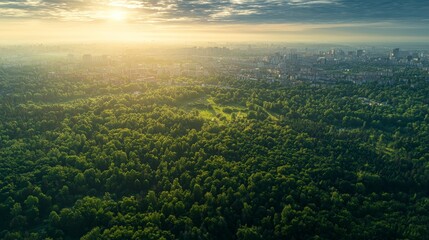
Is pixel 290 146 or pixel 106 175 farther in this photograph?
pixel 290 146

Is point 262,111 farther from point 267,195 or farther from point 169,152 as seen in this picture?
point 267,195

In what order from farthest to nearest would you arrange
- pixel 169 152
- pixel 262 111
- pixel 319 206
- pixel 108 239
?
pixel 262 111 → pixel 169 152 → pixel 319 206 → pixel 108 239

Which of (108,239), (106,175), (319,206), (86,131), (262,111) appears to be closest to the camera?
(108,239)

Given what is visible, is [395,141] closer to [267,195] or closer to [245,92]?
[267,195]

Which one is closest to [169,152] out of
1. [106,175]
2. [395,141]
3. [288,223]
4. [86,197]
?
[106,175]

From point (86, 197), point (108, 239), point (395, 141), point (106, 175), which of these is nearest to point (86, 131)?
point (106, 175)

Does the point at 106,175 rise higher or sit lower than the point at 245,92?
lower
